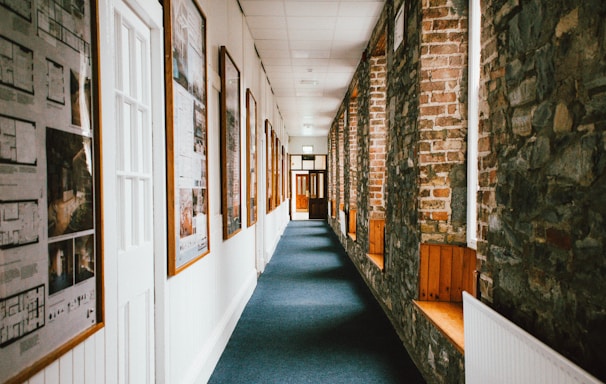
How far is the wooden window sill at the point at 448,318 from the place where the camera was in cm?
214

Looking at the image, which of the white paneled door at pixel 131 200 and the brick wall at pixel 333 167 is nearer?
the white paneled door at pixel 131 200

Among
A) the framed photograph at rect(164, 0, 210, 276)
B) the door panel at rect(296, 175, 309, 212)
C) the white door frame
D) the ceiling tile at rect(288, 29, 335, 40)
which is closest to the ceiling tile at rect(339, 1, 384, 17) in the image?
the ceiling tile at rect(288, 29, 335, 40)

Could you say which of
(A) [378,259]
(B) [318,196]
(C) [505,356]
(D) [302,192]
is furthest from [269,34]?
(D) [302,192]

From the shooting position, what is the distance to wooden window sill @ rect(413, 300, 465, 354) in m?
2.14

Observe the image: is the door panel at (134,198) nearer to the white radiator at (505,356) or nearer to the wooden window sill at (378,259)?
the white radiator at (505,356)

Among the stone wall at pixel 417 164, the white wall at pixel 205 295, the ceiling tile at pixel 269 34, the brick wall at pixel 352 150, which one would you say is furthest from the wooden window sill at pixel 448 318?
the brick wall at pixel 352 150

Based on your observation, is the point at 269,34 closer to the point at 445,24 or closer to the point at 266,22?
the point at 266,22

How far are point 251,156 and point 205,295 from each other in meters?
2.45

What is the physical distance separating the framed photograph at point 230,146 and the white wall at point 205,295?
0.09 meters

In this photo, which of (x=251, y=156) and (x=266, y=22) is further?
(x=251, y=156)

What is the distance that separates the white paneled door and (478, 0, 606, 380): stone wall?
5.05 feet

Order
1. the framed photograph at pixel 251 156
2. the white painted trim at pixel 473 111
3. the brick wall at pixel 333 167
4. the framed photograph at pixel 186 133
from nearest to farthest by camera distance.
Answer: the framed photograph at pixel 186 133, the white painted trim at pixel 473 111, the framed photograph at pixel 251 156, the brick wall at pixel 333 167

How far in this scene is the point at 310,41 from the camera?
5.09m

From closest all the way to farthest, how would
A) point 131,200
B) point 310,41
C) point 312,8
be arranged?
point 131,200 → point 312,8 → point 310,41
